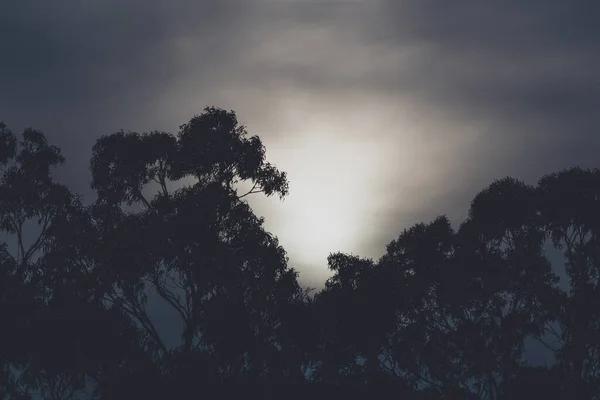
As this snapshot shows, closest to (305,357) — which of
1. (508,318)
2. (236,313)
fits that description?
(236,313)

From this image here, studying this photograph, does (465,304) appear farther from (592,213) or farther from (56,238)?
(56,238)

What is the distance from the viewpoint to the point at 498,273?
45.1m

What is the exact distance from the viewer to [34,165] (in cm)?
4738

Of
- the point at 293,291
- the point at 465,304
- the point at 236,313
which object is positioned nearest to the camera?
the point at 236,313

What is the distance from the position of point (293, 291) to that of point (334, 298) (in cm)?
537

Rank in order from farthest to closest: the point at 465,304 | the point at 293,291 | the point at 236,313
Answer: the point at 465,304 < the point at 293,291 < the point at 236,313

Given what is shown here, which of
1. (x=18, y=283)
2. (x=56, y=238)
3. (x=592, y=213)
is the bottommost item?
(x=18, y=283)

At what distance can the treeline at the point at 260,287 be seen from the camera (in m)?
40.4

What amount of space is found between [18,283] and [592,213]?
3262cm

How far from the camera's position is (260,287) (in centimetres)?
4175

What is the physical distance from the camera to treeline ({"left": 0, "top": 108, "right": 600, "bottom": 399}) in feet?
133

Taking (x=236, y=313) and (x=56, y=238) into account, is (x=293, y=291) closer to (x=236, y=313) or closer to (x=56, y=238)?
(x=236, y=313)

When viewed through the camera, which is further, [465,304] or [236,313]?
[465,304]

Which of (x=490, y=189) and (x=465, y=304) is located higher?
(x=490, y=189)
